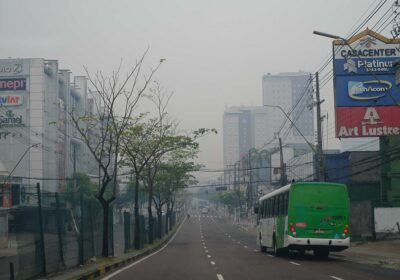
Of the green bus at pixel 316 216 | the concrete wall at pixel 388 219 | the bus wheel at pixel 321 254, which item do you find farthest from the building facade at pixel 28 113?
the green bus at pixel 316 216

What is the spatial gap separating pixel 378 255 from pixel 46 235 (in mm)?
17807

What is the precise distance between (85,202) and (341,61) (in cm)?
2813

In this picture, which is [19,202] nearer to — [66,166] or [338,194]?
[338,194]

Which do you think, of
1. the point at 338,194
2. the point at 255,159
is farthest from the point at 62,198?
the point at 255,159

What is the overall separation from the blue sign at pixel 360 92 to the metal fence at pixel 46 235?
25706 mm

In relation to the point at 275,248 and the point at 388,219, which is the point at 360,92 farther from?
the point at 275,248

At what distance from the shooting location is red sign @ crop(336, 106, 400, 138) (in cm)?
4697

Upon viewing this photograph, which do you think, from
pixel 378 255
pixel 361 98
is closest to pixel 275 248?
pixel 378 255

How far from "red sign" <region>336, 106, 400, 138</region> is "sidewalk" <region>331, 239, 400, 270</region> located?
27.2ft

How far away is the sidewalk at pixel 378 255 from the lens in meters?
25.9

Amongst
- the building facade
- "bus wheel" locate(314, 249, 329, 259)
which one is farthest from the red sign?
the building facade

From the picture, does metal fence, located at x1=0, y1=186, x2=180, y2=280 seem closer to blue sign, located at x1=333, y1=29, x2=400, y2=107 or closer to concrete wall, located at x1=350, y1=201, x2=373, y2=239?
blue sign, located at x1=333, y1=29, x2=400, y2=107

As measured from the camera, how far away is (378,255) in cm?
3119

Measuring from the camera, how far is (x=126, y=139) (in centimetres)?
4247
